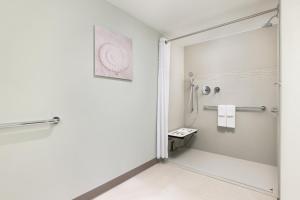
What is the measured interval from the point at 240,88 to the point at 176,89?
1140mm

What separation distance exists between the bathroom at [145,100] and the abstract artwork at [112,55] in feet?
0.04

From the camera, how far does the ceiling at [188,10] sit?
5.95 feet

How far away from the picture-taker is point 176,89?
127 inches

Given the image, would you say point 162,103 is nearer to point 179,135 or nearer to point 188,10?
point 179,135

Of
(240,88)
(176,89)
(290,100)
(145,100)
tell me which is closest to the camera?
(290,100)

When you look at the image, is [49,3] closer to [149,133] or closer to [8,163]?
[8,163]

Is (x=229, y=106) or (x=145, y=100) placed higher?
(x=145, y=100)

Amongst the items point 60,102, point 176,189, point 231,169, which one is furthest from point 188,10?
point 231,169

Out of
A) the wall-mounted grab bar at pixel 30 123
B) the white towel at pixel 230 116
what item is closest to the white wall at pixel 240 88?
the white towel at pixel 230 116

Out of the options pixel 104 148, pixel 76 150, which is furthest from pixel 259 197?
Result: pixel 76 150

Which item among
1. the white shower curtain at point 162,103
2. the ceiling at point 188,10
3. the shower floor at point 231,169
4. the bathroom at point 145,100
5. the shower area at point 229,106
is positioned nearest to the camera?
the bathroom at point 145,100

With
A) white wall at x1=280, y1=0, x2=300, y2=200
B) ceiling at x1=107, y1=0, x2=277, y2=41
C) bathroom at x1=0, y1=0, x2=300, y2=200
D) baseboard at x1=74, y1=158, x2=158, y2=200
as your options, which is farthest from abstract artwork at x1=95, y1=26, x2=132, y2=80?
white wall at x1=280, y1=0, x2=300, y2=200

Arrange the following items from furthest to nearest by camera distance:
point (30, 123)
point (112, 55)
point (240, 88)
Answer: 1. point (240, 88)
2. point (112, 55)
3. point (30, 123)

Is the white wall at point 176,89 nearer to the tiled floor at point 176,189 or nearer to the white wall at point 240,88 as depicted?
the white wall at point 240,88
